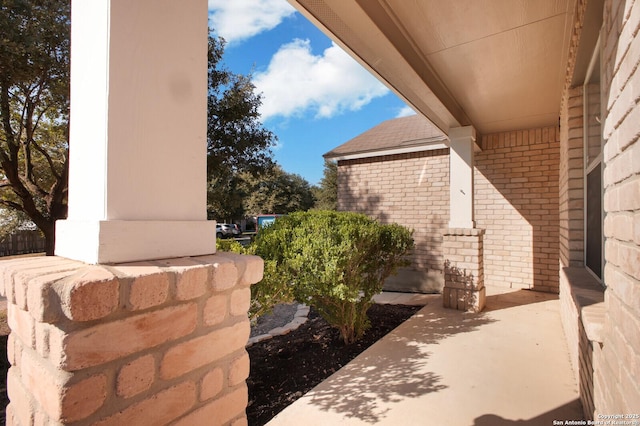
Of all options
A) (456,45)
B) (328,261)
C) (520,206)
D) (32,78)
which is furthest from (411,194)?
(32,78)

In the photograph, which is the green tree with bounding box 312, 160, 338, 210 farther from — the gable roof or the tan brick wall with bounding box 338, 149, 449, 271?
the tan brick wall with bounding box 338, 149, 449, 271

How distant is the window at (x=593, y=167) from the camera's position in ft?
7.96

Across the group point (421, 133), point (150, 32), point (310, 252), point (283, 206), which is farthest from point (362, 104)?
point (150, 32)

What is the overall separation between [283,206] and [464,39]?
29910mm

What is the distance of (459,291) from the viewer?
516cm

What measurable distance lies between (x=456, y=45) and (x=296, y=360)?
3.88m

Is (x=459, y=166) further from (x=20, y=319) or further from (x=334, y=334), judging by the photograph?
(x=20, y=319)

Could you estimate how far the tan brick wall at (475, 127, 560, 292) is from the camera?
6.18 meters

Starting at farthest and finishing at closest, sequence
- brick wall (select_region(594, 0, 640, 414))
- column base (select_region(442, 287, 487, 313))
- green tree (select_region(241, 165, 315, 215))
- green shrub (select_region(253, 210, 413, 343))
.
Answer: green tree (select_region(241, 165, 315, 215)), column base (select_region(442, 287, 487, 313)), green shrub (select_region(253, 210, 413, 343)), brick wall (select_region(594, 0, 640, 414))

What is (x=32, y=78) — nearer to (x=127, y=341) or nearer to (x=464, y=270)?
(x=127, y=341)

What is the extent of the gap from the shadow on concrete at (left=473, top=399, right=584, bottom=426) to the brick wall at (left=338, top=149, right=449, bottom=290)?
5172mm

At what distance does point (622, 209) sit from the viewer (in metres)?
1.23

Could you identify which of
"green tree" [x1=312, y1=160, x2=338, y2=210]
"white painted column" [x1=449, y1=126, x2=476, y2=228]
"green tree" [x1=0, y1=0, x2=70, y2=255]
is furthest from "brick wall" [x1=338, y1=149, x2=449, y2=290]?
"green tree" [x1=312, y1=160, x2=338, y2=210]

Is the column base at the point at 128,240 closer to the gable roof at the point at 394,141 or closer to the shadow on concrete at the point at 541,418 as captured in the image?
the shadow on concrete at the point at 541,418
